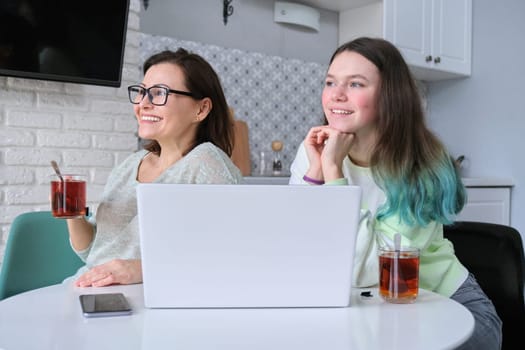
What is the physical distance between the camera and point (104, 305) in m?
0.91

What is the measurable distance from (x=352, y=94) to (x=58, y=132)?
160cm

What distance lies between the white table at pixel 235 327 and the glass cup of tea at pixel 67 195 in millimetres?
223

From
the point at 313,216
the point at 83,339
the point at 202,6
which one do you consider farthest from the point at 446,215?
the point at 202,6

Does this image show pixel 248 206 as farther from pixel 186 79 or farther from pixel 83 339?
pixel 186 79

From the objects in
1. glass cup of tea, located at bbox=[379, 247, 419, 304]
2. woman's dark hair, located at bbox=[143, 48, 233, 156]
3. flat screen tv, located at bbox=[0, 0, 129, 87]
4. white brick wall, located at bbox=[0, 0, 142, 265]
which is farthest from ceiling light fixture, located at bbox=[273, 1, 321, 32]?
glass cup of tea, located at bbox=[379, 247, 419, 304]

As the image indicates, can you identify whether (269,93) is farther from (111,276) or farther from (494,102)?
(111,276)

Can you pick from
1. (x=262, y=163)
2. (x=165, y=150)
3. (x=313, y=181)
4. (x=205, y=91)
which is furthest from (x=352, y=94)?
(x=262, y=163)

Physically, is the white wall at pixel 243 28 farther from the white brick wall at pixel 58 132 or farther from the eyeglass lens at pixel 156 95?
the eyeglass lens at pixel 156 95

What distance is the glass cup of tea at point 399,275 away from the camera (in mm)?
1004

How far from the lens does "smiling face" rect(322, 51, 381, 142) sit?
4.59 feet

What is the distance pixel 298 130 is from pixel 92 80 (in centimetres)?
154

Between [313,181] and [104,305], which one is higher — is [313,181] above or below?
above

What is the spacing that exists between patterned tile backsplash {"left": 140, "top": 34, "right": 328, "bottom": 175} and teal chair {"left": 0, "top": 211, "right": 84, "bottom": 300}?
6.01 ft

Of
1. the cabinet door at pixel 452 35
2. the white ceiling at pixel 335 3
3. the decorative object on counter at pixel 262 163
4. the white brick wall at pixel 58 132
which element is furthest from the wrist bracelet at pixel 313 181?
the cabinet door at pixel 452 35
